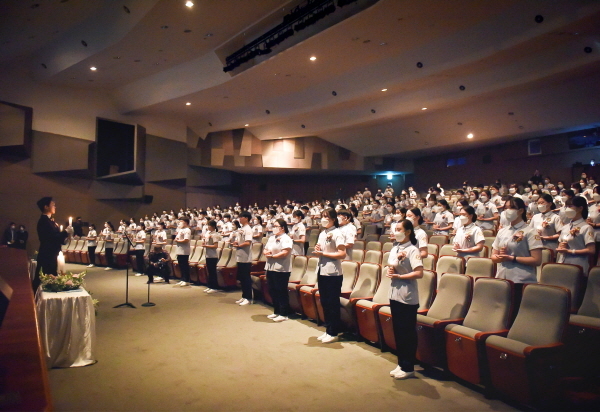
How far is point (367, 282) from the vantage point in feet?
15.1

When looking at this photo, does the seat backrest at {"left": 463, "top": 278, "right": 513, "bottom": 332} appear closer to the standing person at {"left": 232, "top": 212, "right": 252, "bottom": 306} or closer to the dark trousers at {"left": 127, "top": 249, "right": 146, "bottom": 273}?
the standing person at {"left": 232, "top": 212, "right": 252, "bottom": 306}

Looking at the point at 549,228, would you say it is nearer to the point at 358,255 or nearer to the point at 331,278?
the point at 358,255

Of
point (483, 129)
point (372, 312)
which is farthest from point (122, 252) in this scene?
point (483, 129)

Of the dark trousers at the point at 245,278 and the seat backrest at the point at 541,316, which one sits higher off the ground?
the seat backrest at the point at 541,316

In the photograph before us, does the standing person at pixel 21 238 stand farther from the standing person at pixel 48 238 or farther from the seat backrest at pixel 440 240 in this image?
the seat backrest at pixel 440 240

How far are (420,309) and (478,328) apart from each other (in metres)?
0.69

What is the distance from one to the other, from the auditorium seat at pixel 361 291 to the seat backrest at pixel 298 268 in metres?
1.23

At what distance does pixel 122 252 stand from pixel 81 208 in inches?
178

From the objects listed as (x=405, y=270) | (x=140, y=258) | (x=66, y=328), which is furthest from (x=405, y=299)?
(x=140, y=258)

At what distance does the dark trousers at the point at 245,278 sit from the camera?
630cm

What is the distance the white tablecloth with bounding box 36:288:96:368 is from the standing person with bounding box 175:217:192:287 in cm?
422

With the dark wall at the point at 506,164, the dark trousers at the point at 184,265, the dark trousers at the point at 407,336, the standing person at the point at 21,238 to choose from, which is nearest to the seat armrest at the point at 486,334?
the dark trousers at the point at 407,336

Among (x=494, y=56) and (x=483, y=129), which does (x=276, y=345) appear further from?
(x=483, y=129)

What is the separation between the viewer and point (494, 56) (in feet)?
31.5
